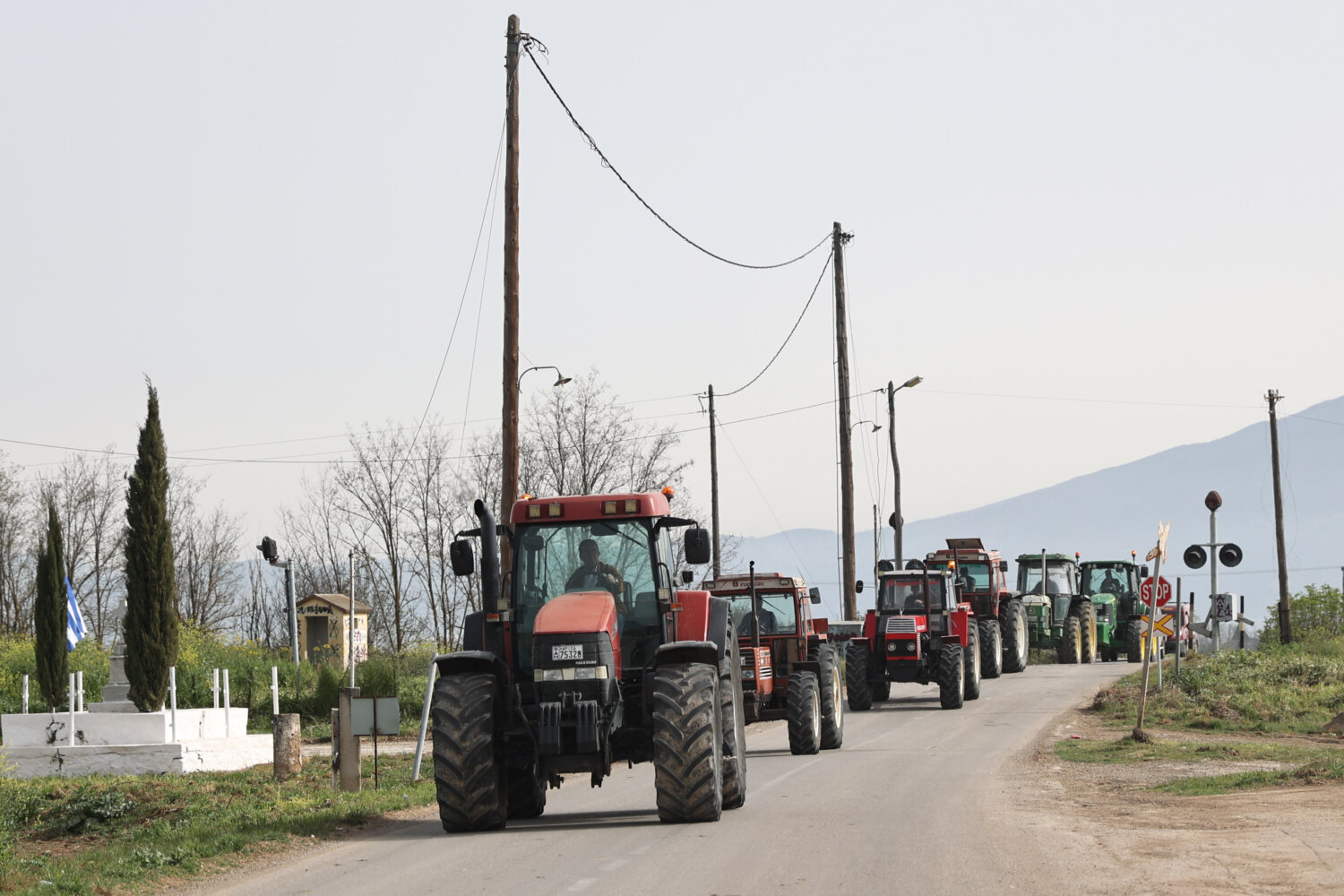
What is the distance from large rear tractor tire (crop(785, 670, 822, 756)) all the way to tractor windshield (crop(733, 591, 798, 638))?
1.09 meters

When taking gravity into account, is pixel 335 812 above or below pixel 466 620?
below

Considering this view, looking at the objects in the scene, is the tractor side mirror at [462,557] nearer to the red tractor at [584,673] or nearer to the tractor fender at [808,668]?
the red tractor at [584,673]

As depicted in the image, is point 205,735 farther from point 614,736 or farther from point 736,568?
point 736,568

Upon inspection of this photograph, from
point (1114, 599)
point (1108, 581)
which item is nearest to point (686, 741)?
point (1114, 599)

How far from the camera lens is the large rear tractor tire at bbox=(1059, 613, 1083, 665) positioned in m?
40.0

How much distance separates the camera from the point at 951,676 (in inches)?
1097

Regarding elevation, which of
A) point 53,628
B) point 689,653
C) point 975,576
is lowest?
point 689,653

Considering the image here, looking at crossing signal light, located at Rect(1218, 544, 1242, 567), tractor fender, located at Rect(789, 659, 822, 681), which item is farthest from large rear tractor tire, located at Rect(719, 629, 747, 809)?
crossing signal light, located at Rect(1218, 544, 1242, 567)

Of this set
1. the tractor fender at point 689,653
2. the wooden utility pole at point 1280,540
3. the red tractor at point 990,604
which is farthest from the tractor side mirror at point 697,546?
the wooden utility pole at point 1280,540

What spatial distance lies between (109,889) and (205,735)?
16.2 metres

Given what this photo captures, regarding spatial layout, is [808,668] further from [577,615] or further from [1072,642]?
[1072,642]

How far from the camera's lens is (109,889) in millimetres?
11219

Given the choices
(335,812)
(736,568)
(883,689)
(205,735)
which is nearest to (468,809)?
(335,812)

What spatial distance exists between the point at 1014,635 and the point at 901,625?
975 cm
